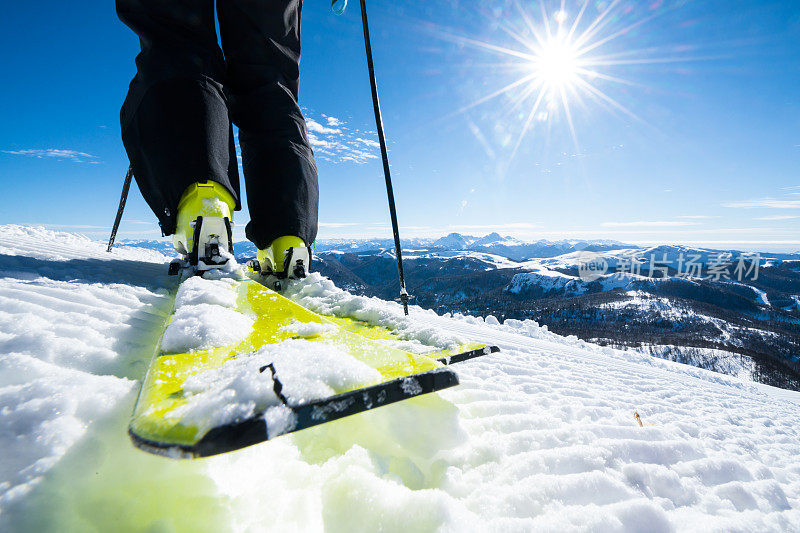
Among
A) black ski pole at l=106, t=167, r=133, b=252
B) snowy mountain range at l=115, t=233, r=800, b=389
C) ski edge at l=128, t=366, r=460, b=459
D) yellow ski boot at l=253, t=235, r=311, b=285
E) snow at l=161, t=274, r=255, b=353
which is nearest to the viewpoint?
ski edge at l=128, t=366, r=460, b=459

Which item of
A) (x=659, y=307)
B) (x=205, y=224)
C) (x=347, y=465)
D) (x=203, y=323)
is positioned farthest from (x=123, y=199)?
(x=659, y=307)

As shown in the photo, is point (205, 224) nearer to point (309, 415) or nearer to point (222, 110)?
point (222, 110)

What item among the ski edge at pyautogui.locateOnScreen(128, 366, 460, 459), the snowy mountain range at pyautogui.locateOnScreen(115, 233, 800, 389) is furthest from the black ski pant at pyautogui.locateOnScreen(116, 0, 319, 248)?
the snowy mountain range at pyautogui.locateOnScreen(115, 233, 800, 389)

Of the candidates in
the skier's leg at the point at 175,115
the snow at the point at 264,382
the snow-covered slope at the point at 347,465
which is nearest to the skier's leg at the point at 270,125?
the skier's leg at the point at 175,115

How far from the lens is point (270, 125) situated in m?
2.86

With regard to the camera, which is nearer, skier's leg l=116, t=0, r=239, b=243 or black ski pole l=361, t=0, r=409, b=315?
skier's leg l=116, t=0, r=239, b=243

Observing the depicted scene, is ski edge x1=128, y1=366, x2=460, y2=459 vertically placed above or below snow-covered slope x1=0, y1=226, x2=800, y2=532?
above

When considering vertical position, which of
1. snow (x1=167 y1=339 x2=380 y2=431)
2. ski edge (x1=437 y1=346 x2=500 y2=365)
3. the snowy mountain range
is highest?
snow (x1=167 y1=339 x2=380 y2=431)

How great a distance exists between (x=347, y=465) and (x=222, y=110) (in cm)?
231

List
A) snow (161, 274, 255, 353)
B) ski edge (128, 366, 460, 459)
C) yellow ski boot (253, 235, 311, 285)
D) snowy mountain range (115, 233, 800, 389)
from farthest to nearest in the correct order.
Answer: snowy mountain range (115, 233, 800, 389) < yellow ski boot (253, 235, 311, 285) < snow (161, 274, 255, 353) < ski edge (128, 366, 460, 459)

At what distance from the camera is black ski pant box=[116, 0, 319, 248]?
6.84ft

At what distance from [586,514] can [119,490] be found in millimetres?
1159

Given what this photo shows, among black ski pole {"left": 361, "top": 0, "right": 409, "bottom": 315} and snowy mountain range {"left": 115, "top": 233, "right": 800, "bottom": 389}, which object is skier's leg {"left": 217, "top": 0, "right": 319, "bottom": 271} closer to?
black ski pole {"left": 361, "top": 0, "right": 409, "bottom": 315}

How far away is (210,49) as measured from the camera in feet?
7.95
